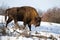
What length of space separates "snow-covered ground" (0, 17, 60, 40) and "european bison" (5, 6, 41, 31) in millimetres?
57

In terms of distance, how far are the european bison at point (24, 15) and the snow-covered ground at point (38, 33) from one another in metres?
0.06

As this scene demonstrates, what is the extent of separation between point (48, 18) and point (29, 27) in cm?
24

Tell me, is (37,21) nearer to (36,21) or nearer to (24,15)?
(36,21)

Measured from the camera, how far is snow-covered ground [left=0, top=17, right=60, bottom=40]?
1.91 meters

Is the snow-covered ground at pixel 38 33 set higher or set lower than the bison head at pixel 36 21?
lower

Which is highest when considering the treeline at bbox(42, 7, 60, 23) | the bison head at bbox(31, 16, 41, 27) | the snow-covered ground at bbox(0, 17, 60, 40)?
the treeline at bbox(42, 7, 60, 23)

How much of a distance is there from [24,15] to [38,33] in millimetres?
261

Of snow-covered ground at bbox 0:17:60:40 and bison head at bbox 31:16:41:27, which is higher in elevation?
bison head at bbox 31:16:41:27

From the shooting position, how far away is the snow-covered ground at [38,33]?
1909mm

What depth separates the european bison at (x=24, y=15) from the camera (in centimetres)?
193

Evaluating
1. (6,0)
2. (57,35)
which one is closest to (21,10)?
(6,0)

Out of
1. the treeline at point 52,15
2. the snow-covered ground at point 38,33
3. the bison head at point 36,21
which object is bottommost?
the snow-covered ground at point 38,33

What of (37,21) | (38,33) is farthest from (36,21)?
(38,33)

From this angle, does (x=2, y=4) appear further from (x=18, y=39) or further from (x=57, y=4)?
(x=57, y=4)
